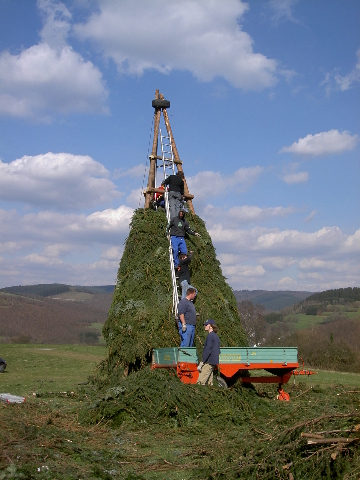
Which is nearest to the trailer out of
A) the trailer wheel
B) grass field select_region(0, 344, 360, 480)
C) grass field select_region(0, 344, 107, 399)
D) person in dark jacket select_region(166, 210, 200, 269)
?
the trailer wheel

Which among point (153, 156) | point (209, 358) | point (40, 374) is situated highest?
point (153, 156)

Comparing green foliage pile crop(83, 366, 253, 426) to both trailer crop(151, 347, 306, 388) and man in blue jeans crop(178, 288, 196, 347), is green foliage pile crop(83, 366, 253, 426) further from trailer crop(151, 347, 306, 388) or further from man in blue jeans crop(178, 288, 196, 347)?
man in blue jeans crop(178, 288, 196, 347)

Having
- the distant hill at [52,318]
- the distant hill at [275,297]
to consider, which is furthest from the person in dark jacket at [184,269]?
the distant hill at [275,297]

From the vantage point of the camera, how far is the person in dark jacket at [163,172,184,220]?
527 inches

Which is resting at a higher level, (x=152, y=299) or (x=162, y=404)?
(x=152, y=299)

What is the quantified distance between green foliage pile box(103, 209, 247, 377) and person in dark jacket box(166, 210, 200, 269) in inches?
11.7

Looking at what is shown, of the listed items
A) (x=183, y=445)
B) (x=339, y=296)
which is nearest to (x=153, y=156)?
(x=183, y=445)

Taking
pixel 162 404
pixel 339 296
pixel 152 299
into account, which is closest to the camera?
pixel 162 404

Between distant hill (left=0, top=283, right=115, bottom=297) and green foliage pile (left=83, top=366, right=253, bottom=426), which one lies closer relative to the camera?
green foliage pile (left=83, top=366, right=253, bottom=426)

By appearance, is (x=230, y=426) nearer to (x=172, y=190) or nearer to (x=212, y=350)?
(x=212, y=350)

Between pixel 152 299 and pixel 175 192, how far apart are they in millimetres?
3152

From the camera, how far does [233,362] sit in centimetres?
1054

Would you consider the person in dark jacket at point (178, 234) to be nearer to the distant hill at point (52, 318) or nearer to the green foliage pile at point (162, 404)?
the green foliage pile at point (162, 404)

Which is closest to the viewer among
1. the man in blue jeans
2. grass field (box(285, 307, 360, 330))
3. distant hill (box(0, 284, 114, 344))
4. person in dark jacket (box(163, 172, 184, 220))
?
the man in blue jeans
